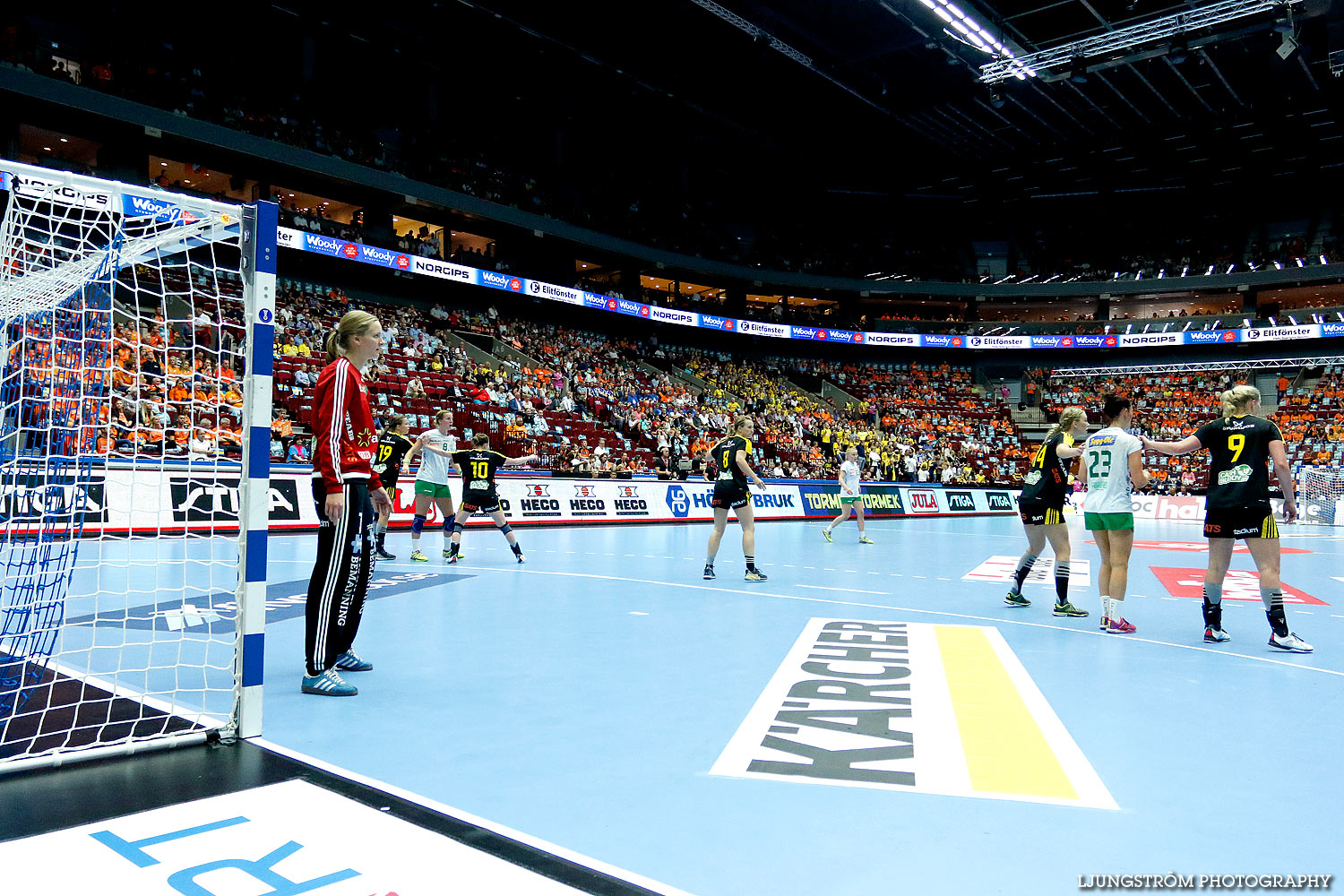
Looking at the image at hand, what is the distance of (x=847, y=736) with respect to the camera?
3.60 metres

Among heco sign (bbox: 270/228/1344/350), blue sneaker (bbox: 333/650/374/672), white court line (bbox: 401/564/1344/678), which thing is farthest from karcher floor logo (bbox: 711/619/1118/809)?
A: heco sign (bbox: 270/228/1344/350)

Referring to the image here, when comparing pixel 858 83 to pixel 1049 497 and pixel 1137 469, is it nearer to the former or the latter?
pixel 1049 497

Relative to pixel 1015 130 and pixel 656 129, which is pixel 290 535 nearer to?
pixel 656 129

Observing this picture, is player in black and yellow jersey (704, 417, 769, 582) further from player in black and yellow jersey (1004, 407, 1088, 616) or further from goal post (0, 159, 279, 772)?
goal post (0, 159, 279, 772)

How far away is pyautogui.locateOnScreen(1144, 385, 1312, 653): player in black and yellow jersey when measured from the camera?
230 inches

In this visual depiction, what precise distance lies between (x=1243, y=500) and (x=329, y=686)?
21.1 feet

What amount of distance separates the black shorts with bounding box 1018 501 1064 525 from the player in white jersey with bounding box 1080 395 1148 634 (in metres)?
1.11

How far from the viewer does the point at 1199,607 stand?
26.0 ft

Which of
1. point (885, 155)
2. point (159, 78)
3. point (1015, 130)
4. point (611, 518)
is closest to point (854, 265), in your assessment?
point (885, 155)

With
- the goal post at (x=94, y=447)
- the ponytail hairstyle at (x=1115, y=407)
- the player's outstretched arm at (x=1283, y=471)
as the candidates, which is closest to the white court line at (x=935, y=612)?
the player's outstretched arm at (x=1283, y=471)

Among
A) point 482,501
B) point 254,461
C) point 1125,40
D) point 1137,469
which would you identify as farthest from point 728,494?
point 1125,40

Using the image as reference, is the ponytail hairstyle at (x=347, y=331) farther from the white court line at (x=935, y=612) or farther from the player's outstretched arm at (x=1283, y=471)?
the player's outstretched arm at (x=1283, y=471)

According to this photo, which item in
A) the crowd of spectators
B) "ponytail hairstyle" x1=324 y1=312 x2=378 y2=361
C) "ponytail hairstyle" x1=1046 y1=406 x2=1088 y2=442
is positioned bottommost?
"ponytail hairstyle" x1=1046 y1=406 x2=1088 y2=442

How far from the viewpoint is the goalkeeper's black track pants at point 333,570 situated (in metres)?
4.23
